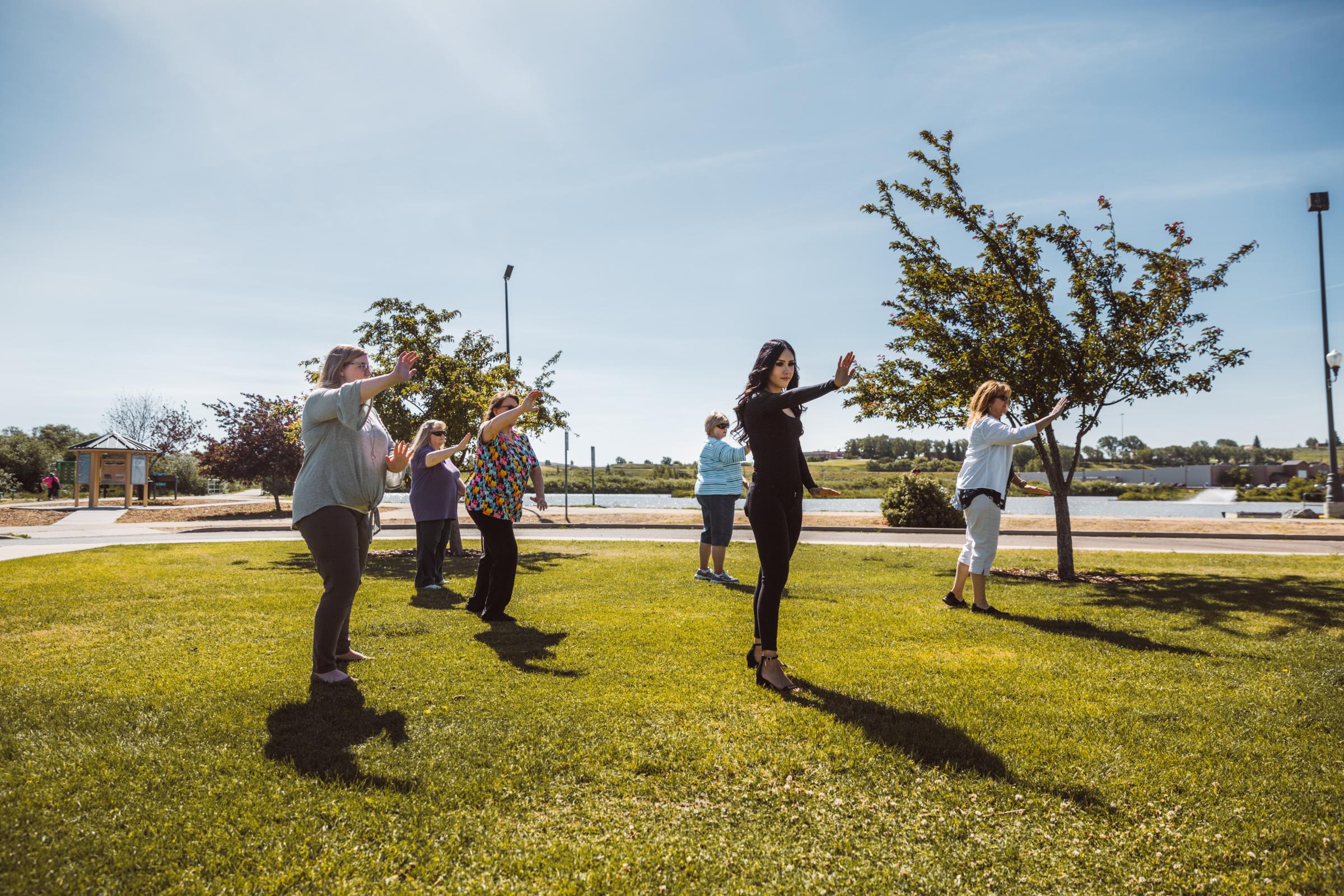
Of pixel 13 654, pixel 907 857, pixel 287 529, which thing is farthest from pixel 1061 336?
pixel 287 529

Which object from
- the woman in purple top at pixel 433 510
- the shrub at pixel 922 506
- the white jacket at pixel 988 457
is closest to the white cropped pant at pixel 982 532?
the white jacket at pixel 988 457

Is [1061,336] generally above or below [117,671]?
above

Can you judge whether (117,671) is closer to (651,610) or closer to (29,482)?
(651,610)

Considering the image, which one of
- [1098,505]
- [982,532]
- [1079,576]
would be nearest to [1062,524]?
[1079,576]

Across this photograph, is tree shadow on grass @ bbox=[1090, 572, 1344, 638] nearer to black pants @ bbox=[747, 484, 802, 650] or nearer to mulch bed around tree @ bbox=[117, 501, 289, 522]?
black pants @ bbox=[747, 484, 802, 650]

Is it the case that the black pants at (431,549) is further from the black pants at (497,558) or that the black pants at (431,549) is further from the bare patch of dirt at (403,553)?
the bare patch of dirt at (403,553)

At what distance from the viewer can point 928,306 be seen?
407 inches

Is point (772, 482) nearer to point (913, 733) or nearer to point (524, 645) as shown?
point (913, 733)

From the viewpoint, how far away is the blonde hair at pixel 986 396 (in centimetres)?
683

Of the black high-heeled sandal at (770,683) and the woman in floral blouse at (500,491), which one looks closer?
the black high-heeled sandal at (770,683)

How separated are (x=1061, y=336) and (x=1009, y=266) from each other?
3.97ft

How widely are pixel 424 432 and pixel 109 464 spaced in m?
31.1

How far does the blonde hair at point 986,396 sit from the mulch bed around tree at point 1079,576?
3524 mm

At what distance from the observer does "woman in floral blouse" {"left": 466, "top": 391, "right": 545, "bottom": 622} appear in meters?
6.09
